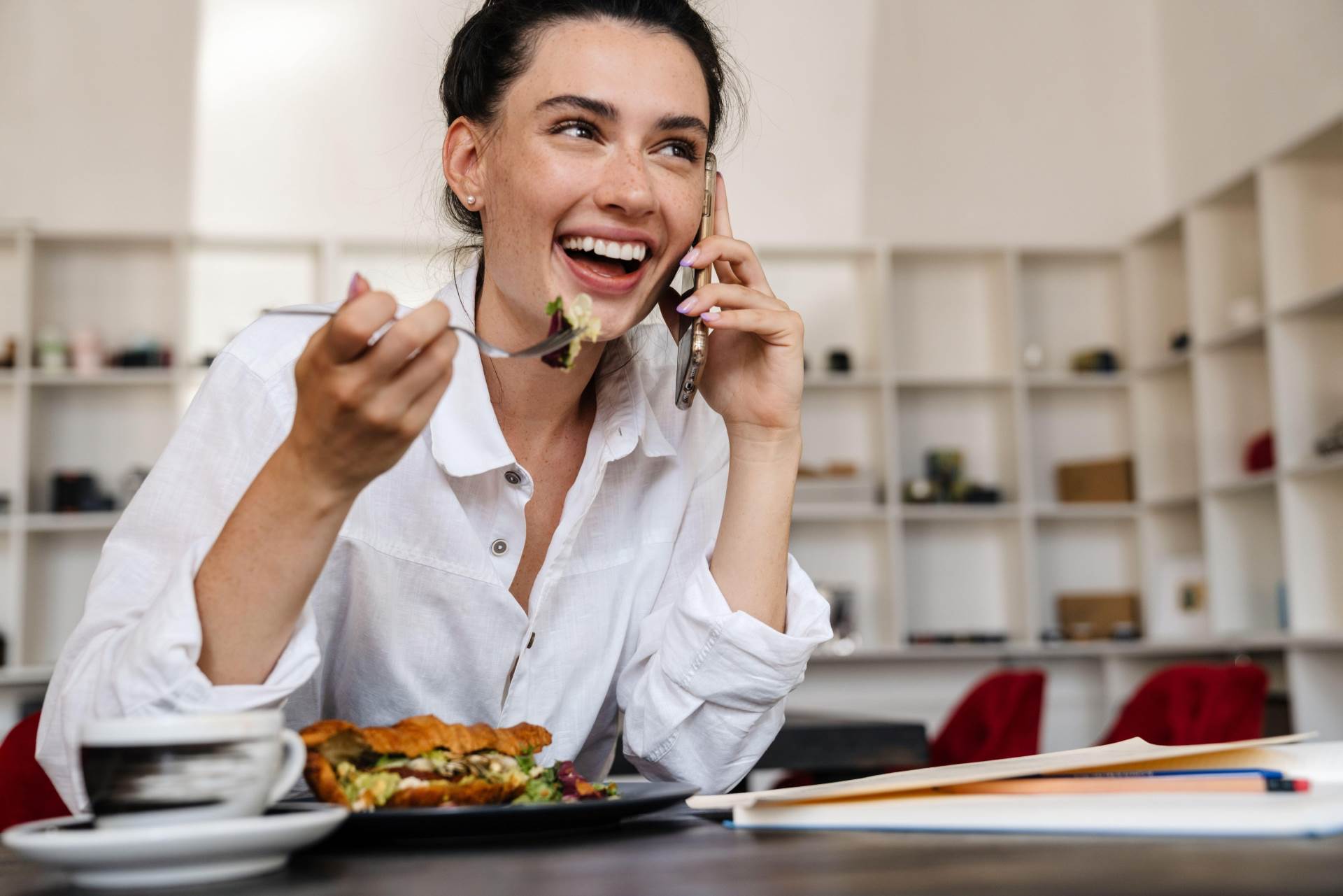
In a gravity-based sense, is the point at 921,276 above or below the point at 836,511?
above

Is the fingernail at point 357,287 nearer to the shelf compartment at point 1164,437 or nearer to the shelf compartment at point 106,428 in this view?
the shelf compartment at point 106,428

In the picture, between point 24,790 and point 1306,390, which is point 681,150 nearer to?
point 24,790

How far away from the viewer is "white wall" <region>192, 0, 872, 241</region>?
5.39 metres

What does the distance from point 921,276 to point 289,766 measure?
527 cm

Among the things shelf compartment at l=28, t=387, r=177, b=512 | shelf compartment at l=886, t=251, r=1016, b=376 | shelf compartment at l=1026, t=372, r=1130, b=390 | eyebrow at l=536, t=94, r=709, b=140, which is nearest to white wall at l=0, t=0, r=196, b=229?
shelf compartment at l=28, t=387, r=177, b=512

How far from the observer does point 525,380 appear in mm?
1505

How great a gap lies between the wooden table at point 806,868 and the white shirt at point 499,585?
17.7 inches

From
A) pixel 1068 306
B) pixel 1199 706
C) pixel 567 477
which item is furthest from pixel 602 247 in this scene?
pixel 1068 306

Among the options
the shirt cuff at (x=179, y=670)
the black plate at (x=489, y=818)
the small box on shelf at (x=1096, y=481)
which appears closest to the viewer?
the black plate at (x=489, y=818)

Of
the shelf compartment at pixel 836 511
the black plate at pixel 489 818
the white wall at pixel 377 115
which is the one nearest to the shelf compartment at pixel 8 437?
the white wall at pixel 377 115

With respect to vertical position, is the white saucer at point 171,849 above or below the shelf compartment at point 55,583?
below

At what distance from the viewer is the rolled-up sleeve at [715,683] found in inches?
47.5

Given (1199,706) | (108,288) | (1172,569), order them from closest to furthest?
(1199,706), (108,288), (1172,569)

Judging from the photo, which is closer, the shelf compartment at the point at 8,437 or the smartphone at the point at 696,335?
the smartphone at the point at 696,335
